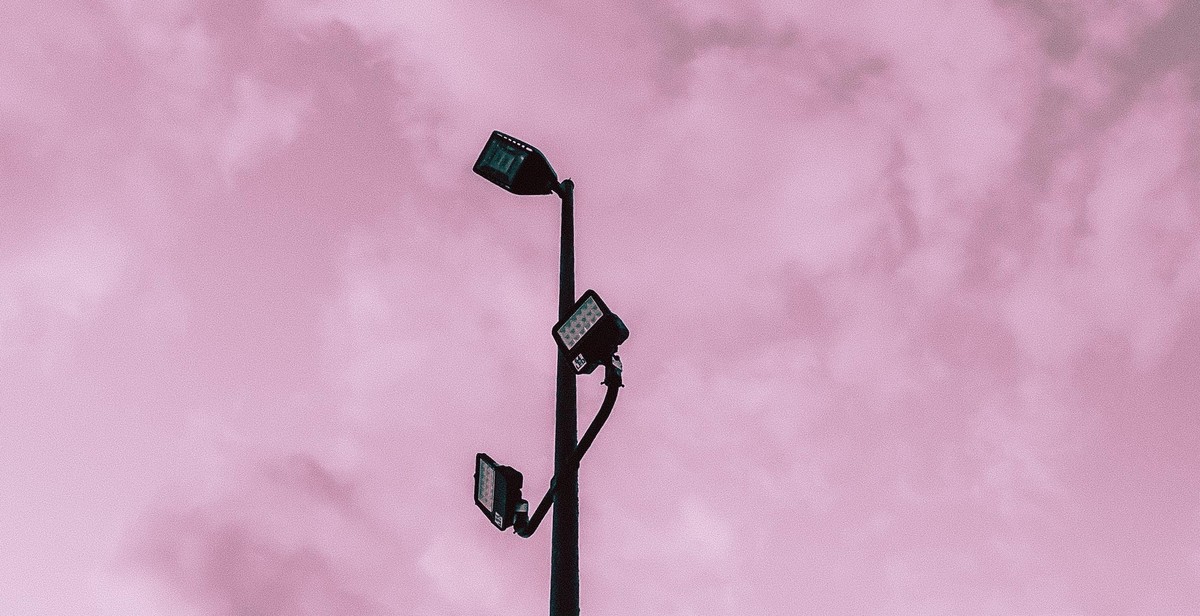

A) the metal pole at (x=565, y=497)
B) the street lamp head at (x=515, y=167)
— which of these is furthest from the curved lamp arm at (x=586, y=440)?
the street lamp head at (x=515, y=167)

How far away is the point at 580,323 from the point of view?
177 inches

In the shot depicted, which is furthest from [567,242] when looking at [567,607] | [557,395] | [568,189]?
[567,607]

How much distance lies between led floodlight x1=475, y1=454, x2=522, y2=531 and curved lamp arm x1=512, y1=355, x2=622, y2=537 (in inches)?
2.8

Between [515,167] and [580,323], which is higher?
[515,167]

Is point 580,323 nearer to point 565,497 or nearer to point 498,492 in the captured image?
point 565,497

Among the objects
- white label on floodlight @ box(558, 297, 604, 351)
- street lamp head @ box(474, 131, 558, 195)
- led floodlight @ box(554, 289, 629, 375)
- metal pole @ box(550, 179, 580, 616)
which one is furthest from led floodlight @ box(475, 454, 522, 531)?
street lamp head @ box(474, 131, 558, 195)

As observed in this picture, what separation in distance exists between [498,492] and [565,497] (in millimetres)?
463

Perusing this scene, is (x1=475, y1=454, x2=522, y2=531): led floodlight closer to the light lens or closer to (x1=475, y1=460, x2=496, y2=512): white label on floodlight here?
(x1=475, y1=460, x2=496, y2=512): white label on floodlight

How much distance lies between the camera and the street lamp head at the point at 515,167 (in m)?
5.58

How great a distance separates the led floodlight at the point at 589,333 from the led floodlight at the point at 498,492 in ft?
2.70

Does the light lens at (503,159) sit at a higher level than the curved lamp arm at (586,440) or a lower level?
higher

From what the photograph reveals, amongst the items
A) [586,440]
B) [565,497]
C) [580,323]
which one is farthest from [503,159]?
[565,497]

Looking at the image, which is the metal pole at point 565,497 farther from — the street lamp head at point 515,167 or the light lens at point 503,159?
the light lens at point 503,159

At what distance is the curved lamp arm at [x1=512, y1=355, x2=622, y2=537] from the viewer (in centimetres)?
453
